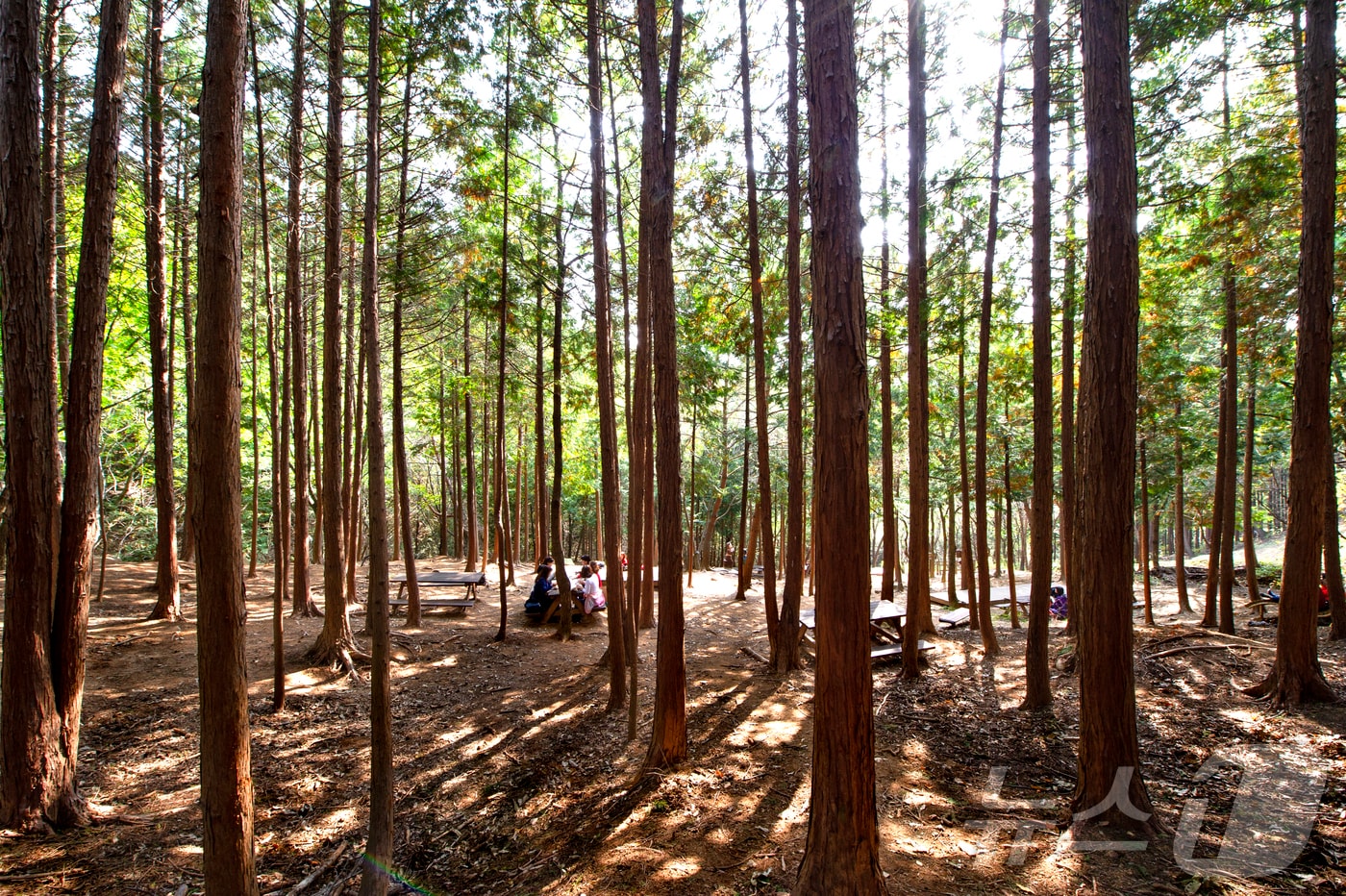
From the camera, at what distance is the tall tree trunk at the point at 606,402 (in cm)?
738

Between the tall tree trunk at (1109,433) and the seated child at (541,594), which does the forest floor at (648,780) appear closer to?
the tall tree trunk at (1109,433)

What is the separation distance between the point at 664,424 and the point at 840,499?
2.72m

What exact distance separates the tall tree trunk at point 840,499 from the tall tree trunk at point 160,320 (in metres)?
6.49

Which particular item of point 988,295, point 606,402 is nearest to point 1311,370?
point 988,295

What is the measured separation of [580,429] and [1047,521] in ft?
66.0

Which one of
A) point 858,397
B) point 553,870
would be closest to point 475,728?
point 553,870

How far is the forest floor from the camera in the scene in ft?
13.5

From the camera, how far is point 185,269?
1146 centimetres

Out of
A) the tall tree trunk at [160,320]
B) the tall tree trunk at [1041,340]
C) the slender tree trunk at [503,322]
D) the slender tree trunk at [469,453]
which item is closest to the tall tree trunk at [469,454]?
the slender tree trunk at [469,453]

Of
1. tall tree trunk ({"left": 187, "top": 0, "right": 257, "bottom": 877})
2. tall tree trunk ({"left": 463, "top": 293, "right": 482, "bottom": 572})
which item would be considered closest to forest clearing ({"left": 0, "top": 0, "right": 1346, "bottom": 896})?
tall tree trunk ({"left": 187, "top": 0, "right": 257, "bottom": 877})

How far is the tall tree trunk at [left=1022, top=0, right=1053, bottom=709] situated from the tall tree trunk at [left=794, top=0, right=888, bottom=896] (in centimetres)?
472

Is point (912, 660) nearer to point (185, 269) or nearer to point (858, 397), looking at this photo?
point (858, 397)

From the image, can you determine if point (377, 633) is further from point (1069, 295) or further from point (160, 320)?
point (1069, 295)

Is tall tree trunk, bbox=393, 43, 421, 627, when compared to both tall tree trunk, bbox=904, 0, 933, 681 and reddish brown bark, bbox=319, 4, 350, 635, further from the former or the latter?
tall tree trunk, bbox=904, 0, 933, 681
